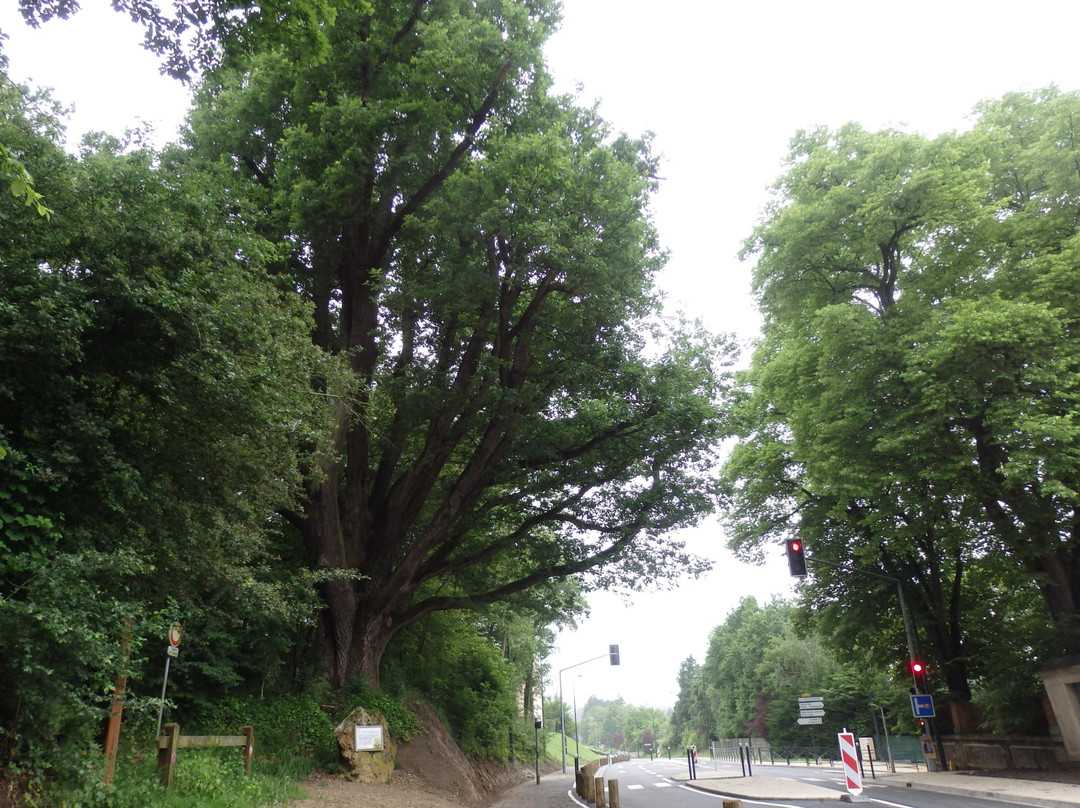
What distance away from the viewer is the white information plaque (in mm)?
13625

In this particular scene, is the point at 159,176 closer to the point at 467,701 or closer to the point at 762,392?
the point at 762,392

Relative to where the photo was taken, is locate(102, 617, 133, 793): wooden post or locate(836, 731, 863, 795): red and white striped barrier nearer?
locate(102, 617, 133, 793): wooden post

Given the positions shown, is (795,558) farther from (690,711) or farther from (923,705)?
(690,711)

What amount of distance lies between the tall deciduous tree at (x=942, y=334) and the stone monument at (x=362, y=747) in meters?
12.7

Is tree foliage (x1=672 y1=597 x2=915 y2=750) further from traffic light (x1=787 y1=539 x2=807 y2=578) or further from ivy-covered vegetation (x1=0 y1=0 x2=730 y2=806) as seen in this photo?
ivy-covered vegetation (x1=0 y1=0 x2=730 y2=806)

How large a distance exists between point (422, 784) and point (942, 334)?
1515 centimetres

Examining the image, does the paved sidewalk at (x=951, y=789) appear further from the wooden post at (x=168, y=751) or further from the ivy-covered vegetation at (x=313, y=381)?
the wooden post at (x=168, y=751)

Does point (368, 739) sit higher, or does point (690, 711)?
point (368, 739)

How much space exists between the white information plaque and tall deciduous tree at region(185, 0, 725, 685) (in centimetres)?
186

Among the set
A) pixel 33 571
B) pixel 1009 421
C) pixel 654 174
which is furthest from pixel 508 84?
pixel 1009 421

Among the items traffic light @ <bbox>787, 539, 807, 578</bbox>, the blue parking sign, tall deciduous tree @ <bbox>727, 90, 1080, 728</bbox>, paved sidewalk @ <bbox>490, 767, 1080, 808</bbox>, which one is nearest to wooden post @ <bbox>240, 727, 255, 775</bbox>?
paved sidewalk @ <bbox>490, 767, 1080, 808</bbox>

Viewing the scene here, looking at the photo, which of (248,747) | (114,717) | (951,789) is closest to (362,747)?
(248,747)

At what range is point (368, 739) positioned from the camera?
13.7 m

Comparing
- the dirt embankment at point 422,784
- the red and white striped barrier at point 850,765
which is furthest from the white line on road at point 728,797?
the dirt embankment at point 422,784
